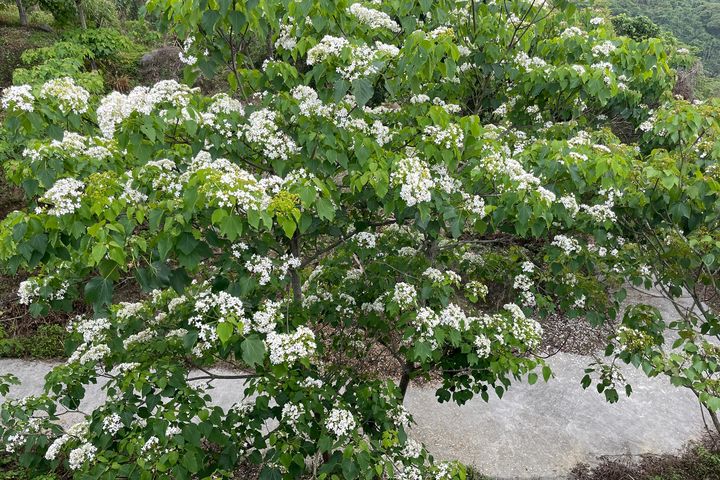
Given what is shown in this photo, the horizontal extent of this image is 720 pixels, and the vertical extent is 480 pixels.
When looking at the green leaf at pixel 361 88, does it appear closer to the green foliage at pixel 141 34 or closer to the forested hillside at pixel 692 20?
the green foliage at pixel 141 34

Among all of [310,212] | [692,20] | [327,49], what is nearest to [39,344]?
[310,212]

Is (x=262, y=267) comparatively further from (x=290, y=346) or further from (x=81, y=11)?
(x=81, y=11)

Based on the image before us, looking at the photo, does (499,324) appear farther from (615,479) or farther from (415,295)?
(615,479)

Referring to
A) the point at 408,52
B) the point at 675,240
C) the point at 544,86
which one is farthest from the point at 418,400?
the point at 408,52

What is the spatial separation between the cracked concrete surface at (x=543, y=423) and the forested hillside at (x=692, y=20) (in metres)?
22.2

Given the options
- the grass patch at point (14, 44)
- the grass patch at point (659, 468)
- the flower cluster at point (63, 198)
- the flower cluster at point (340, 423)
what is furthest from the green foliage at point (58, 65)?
the grass patch at point (659, 468)

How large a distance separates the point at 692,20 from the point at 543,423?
29.6 metres

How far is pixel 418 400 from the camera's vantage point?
648 cm

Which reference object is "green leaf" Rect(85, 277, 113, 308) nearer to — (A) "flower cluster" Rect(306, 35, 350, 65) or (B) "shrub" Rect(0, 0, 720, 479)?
(B) "shrub" Rect(0, 0, 720, 479)

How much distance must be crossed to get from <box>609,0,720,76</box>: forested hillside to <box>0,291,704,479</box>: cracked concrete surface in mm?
22160

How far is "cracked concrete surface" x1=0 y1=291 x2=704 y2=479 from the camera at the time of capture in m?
5.48

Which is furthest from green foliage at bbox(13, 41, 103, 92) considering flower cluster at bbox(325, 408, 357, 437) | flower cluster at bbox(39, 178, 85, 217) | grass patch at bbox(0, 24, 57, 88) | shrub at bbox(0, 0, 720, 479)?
flower cluster at bbox(325, 408, 357, 437)

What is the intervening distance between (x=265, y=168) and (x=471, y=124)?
1324 mm

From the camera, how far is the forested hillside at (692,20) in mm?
24578
